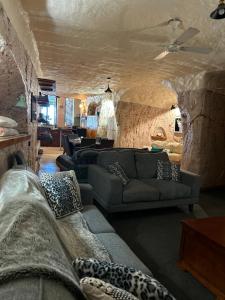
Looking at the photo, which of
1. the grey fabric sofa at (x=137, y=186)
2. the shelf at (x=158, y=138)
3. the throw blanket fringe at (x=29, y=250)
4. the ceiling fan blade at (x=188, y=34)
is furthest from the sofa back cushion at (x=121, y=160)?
the shelf at (x=158, y=138)

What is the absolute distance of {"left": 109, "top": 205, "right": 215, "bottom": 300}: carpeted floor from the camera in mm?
1943

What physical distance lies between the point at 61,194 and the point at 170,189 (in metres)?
1.92

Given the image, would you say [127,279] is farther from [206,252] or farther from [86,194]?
[86,194]

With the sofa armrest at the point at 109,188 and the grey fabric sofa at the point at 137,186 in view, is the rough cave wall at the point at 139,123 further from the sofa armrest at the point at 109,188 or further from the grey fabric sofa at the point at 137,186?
the sofa armrest at the point at 109,188

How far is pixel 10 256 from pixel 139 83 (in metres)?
6.44

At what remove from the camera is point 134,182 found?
11.5ft

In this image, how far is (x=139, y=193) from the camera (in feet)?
10.5

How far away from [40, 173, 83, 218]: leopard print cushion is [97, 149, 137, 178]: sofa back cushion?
1467 mm

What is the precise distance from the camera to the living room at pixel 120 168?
37.4 inches

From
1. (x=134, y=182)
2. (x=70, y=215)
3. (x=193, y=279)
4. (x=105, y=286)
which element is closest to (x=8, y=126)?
(x=70, y=215)

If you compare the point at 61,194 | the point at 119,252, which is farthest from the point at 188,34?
the point at 119,252

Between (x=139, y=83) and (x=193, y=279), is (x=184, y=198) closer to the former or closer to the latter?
(x=193, y=279)

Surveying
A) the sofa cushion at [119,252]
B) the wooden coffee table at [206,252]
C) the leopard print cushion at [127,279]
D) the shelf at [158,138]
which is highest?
the shelf at [158,138]

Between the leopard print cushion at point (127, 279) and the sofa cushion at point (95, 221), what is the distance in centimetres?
93
